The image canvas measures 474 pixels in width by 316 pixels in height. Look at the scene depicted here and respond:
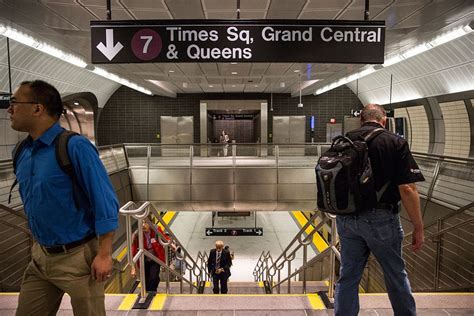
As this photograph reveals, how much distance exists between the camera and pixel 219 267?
21.9 feet

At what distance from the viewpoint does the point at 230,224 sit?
51.3ft

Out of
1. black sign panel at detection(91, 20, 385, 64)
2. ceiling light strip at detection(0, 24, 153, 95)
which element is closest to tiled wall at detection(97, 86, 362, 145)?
ceiling light strip at detection(0, 24, 153, 95)

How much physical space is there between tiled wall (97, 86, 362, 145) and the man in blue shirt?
58.8 ft

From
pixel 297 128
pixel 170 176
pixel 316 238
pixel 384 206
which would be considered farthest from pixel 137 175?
pixel 297 128

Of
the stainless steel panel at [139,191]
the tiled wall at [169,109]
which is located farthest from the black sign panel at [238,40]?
the tiled wall at [169,109]

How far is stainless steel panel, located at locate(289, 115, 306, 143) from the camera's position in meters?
19.3

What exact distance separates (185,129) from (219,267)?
13.6 meters

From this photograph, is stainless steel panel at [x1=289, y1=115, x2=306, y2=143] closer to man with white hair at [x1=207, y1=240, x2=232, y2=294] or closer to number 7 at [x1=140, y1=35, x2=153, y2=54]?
man with white hair at [x1=207, y1=240, x2=232, y2=294]

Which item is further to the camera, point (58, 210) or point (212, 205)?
point (212, 205)

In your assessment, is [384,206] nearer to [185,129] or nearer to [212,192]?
[212,192]

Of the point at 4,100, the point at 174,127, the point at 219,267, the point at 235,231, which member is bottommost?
the point at 235,231

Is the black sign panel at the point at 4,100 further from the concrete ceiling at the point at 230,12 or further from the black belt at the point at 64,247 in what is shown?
the black belt at the point at 64,247

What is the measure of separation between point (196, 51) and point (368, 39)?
1.80 metres

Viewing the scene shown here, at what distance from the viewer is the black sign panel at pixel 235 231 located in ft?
47.5
